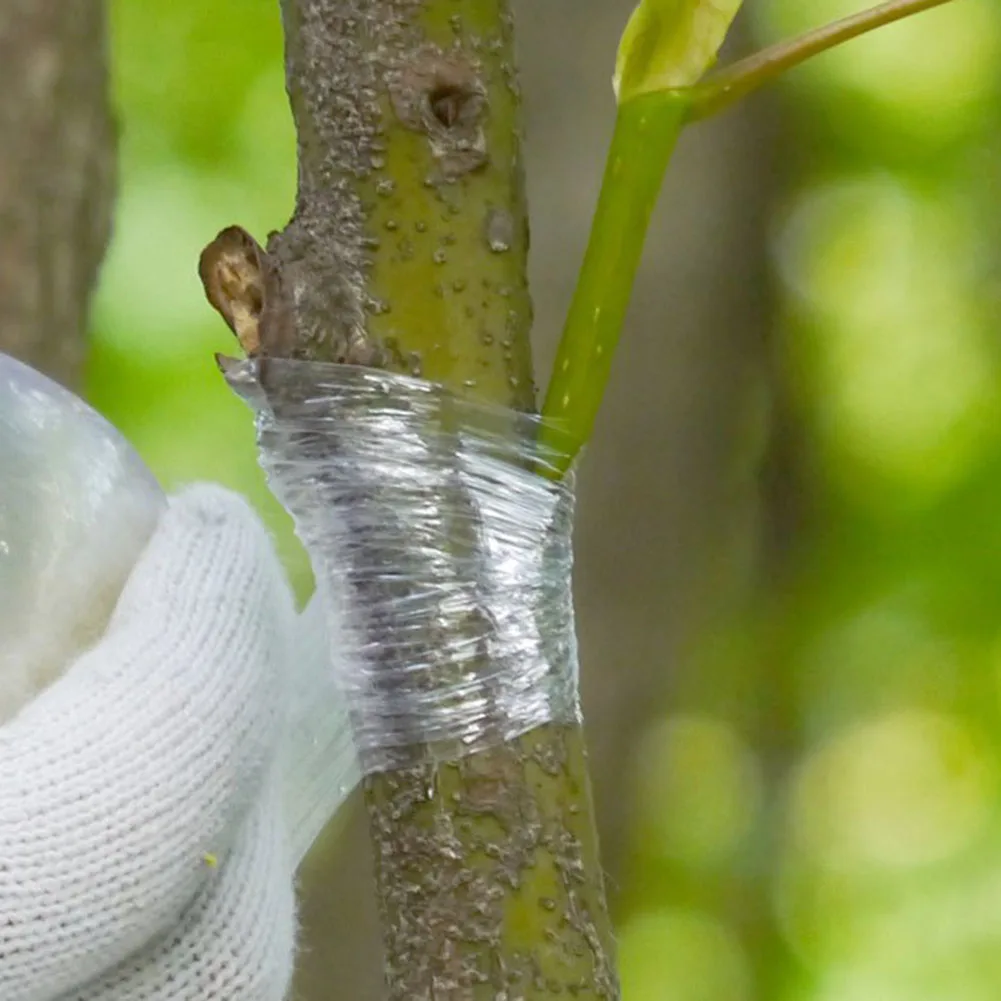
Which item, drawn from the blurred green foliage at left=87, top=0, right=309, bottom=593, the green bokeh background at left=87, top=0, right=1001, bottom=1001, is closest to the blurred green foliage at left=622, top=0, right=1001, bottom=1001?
the green bokeh background at left=87, top=0, right=1001, bottom=1001

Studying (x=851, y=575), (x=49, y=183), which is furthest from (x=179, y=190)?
(x=851, y=575)

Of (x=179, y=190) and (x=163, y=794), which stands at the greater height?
(x=179, y=190)

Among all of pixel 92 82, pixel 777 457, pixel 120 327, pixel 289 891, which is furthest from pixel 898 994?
pixel 92 82

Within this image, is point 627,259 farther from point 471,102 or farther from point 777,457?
point 777,457

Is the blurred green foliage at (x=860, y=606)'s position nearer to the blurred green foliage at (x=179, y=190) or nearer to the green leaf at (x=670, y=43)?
the blurred green foliage at (x=179, y=190)

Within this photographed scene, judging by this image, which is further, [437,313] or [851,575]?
[851,575]

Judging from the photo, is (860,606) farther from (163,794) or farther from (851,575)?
(163,794)

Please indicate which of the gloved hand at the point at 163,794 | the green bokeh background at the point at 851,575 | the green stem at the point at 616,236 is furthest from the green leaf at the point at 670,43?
the green bokeh background at the point at 851,575

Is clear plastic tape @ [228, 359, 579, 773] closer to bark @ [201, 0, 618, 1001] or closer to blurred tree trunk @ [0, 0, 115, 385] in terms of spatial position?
bark @ [201, 0, 618, 1001]

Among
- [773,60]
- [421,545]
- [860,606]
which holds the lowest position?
[860,606]
